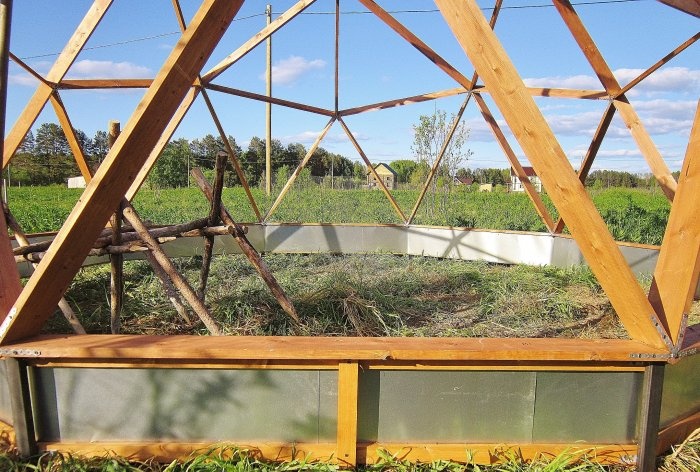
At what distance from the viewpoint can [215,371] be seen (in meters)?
2.70

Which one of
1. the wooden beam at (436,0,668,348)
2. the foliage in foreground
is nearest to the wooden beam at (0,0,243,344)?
the foliage in foreground

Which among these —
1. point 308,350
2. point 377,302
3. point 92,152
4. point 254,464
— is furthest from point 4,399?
point 92,152

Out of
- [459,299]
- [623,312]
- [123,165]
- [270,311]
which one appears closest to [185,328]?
[270,311]

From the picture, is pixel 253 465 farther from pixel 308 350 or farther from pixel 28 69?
pixel 28 69

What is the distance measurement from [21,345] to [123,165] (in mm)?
1266

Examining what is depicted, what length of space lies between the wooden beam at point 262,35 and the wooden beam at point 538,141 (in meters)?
5.38

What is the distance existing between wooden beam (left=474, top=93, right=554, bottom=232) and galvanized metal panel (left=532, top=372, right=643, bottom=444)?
273 inches

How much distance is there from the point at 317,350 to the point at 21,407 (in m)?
1.83

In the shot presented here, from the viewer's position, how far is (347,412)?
275 centimetres

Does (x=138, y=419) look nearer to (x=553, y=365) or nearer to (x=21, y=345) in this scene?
(x=21, y=345)

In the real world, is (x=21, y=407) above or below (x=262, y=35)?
below

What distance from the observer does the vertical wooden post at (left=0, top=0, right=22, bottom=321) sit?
2.50 metres

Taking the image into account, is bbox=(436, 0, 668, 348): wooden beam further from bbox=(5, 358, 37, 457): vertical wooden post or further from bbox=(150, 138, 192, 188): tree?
bbox=(150, 138, 192, 188): tree

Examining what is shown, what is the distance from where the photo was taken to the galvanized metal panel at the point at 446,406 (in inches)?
109
